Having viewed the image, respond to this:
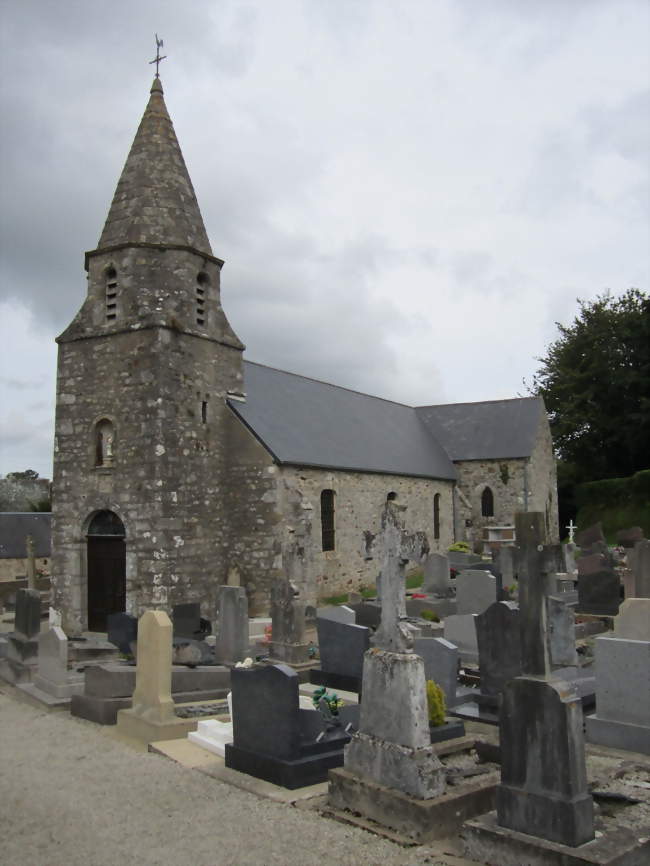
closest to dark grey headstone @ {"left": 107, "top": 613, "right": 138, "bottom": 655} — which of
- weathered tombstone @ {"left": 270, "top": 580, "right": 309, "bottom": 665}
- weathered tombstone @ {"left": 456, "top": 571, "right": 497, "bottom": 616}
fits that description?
weathered tombstone @ {"left": 270, "top": 580, "right": 309, "bottom": 665}

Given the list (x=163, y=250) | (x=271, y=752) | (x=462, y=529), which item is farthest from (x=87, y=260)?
(x=462, y=529)

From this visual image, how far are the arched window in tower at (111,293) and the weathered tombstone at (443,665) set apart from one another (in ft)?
39.5

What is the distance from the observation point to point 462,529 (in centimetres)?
3009

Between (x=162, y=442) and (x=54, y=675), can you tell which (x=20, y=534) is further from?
(x=54, y=675)

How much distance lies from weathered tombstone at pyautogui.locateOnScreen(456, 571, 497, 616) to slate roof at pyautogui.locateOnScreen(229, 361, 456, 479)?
642 centimetres

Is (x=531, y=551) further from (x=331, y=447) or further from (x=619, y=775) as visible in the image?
(x=331, y=447)

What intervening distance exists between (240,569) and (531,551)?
13.8 metres

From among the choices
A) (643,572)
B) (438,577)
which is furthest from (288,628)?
(438,577)

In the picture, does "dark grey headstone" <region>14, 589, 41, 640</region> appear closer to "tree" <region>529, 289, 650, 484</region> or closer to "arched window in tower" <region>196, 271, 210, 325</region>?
"arched window in tower" <region>196, 271, 210, 325</region>

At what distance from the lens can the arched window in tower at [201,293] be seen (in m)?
18.4

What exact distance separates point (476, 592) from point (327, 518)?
8.24 m

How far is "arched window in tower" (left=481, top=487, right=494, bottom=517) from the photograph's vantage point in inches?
1202

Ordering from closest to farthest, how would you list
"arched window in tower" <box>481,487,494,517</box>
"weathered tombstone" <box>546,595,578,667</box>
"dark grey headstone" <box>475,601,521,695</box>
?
"weathered tombstone" <box>546,595,578,667</box> < "dark grey headstone" <box>475,601,521,695</box> < "arched window in tower" <box>481,487,494,517</box>

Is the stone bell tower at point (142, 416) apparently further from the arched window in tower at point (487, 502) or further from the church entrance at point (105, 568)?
the arched window in tower at point (487, 502)
